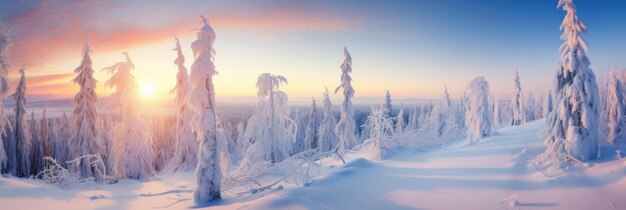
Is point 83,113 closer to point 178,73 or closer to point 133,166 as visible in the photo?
point 133,166

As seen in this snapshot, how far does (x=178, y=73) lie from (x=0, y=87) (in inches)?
383

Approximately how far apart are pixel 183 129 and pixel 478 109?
2340 centimetres

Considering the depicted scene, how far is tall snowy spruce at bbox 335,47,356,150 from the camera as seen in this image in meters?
29.8

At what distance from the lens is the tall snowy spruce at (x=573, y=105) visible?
1084 cm

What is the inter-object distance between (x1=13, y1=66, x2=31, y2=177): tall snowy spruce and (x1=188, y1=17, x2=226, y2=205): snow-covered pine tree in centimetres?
2857

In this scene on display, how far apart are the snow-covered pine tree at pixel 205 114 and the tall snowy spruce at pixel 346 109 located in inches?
756

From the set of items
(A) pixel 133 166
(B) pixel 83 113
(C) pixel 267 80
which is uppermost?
(C) pixel 267 80

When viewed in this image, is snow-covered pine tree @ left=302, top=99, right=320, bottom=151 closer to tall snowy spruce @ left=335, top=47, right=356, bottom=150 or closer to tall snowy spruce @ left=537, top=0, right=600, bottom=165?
tall snowy spruce @ left=335, top=47, right=356, bottom=150

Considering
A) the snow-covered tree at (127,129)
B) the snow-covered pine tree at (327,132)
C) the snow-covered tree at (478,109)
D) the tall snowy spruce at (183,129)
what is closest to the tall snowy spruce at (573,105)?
the snow-covered tree at (478,109)

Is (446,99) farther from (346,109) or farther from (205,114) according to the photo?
(205,114)

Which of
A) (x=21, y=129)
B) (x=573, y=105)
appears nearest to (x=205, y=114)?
(x=573, y=105)

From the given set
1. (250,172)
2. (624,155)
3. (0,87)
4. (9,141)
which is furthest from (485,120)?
(9,141)

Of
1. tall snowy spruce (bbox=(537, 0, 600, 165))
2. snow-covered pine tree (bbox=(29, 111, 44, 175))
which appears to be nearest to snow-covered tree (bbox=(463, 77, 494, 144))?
tall snowy spruce (bbox=(537, 0, 600, 165))

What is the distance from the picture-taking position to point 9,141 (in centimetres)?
3183
